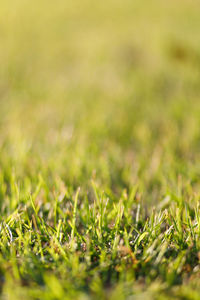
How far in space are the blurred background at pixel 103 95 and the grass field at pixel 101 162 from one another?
13 mm

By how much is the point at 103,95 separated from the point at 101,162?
1358 millimetres

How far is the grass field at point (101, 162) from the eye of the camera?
1046 millimetres

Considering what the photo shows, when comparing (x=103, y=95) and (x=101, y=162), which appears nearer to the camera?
(x=101, y=162)

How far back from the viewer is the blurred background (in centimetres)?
179

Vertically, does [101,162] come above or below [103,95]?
below

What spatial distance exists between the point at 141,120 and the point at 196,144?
0.56 meters

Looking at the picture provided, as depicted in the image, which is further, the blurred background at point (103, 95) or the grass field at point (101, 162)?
the blurred background at point (103, 95)

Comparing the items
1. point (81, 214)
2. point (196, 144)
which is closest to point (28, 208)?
point (81, 214)

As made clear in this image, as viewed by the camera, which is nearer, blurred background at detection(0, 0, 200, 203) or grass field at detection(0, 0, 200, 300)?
grass field at detection(0, 0, 200, 300)

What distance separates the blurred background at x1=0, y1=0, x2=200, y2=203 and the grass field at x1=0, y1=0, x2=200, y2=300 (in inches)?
0.5

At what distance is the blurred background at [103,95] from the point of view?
1.79 metres

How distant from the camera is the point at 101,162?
1810 millimetres

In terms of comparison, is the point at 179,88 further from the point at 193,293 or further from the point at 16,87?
the point at 193,293

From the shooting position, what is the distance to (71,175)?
5.53 feet
